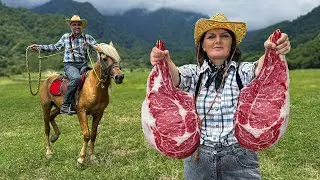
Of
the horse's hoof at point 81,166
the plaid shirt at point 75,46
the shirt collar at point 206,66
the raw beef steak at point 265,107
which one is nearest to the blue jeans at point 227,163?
the raw beef steak at point 265,107

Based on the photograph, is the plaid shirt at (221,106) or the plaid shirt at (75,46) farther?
the plaid shirt at (75,46)

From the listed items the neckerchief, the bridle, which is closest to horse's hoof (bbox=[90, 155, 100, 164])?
the bridle

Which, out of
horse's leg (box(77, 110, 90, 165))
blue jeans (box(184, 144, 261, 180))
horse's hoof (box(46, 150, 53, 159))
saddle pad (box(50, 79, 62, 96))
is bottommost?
horse's hoof (box(46, 150, 53, 159))

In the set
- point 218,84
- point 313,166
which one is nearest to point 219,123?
point 218,84

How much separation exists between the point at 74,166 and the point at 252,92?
7.47m

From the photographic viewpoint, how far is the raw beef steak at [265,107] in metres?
4.33

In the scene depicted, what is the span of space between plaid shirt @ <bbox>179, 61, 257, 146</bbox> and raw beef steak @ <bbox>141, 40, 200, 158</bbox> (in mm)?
117

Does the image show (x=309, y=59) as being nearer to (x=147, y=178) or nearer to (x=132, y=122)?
(x=132, y=122)

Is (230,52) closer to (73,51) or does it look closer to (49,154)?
(73,51)

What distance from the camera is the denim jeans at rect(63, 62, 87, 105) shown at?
1144 cm

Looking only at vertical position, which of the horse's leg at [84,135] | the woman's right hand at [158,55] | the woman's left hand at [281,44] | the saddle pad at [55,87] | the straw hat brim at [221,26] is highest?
the straw hat brim at [221,26]

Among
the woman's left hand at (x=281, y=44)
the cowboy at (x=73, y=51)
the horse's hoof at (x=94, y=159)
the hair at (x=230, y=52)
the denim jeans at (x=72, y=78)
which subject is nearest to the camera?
the woman's left hand at (x=281, y=44)

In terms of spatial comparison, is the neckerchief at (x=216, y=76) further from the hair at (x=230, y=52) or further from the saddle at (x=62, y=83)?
the saddle at (x=62, y=83)

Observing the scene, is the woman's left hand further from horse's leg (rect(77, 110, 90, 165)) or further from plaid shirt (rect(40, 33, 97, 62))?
plaid shirt (rect(40, 33, 97, 62))
